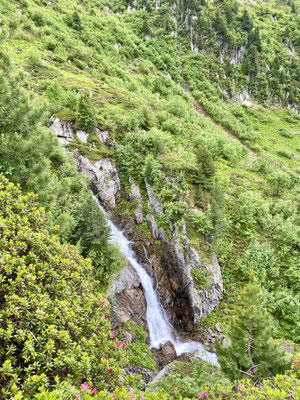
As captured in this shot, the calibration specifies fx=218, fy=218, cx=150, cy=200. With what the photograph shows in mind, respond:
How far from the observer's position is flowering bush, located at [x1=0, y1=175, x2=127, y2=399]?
15.1 ft

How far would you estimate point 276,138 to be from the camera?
214 ft

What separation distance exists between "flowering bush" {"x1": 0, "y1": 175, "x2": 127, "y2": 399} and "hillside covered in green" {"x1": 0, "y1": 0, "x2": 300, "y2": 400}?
4 cm

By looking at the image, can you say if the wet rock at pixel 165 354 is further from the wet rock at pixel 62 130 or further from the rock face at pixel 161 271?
the wet rock at pixel 62 130

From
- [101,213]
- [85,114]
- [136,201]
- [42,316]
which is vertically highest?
[85,114]

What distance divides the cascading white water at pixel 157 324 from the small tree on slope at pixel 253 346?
7.07 m

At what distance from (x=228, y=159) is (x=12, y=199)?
120 feet

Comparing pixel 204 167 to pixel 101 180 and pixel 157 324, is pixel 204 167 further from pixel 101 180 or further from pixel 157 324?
pixel 157 324

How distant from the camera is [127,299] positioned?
1784 cm

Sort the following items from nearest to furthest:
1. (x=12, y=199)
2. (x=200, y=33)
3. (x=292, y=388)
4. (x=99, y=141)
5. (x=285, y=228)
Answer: (x=292, y=388) → (x=12, y=199) → (x=285, y=228) → (x=99, y=141) → (x=200, y=33)

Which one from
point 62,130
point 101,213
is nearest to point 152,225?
point 101,213

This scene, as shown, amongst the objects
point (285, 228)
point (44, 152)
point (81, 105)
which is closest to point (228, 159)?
point (285, 228)

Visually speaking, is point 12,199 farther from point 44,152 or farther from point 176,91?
point 176,91

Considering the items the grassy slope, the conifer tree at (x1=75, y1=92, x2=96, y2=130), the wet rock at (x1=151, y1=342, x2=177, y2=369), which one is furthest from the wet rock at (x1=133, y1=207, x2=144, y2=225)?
the conifer tree at (x1=75, y1=92, x2=96, y2=130)

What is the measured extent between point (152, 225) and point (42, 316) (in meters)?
16.7
